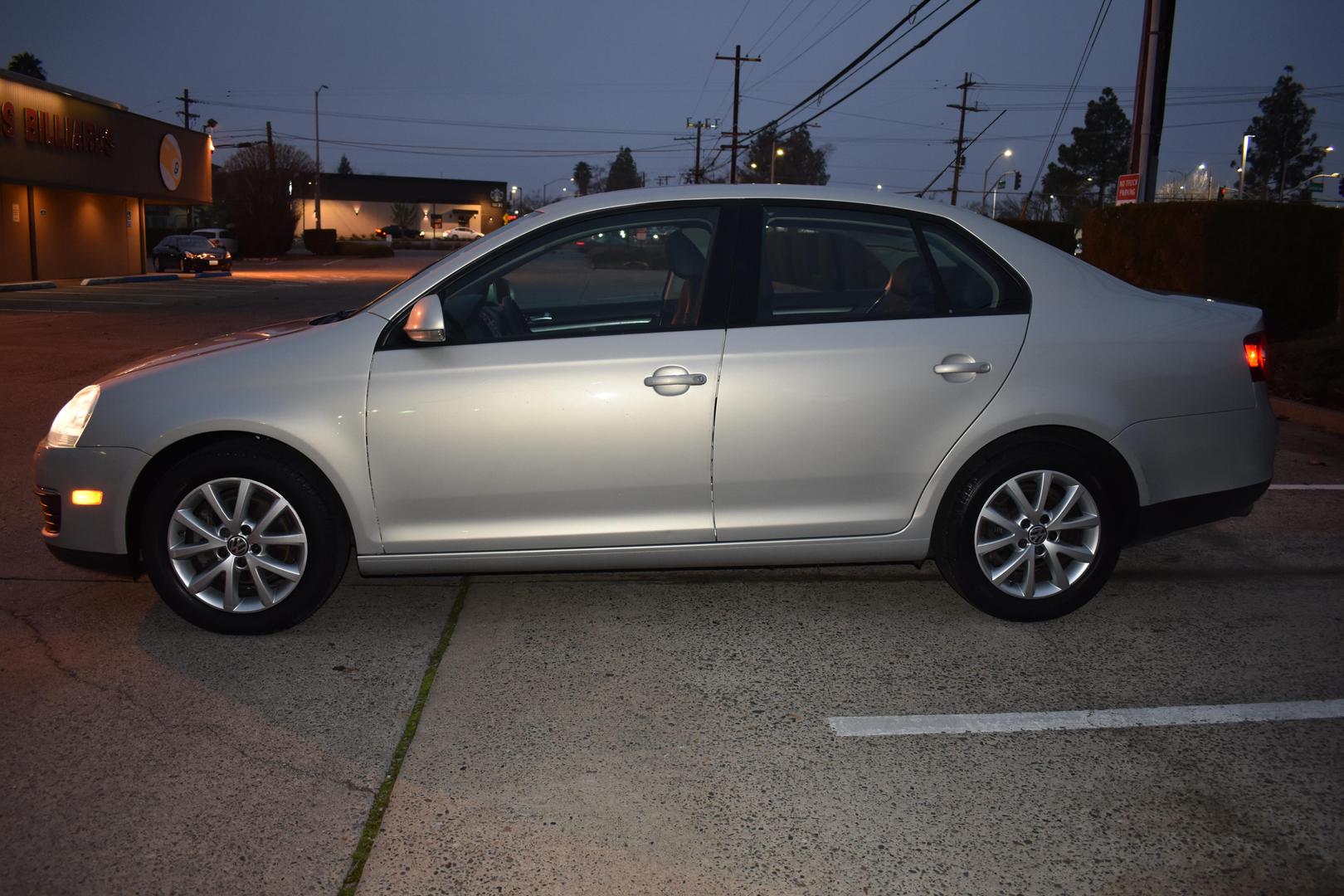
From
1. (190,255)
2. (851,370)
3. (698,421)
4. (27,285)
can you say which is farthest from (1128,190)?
(190,255)

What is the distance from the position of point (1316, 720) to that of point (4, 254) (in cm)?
3532

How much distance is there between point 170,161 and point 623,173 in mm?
127975

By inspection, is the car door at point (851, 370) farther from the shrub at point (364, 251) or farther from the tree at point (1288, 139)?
the tree at point (1288, 139)

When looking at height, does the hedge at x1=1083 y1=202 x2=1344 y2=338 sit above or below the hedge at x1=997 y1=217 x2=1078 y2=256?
below

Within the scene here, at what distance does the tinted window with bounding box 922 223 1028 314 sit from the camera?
4.67 m

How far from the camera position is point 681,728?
3.81 meters

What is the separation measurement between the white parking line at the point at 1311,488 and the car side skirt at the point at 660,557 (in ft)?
12.7

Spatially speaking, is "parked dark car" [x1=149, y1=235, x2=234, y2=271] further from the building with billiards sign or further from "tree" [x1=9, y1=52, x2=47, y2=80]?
"tree" [x1=9, y1=52, x2=47, y2=80]

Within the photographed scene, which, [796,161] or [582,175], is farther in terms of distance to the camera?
[582,175]

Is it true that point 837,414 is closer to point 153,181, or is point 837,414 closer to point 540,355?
point 540,355

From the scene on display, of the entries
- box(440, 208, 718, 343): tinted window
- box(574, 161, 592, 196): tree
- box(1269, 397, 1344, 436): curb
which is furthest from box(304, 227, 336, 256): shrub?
box(574, 161, 592, 196): tree

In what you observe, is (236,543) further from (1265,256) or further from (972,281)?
(1265,256)

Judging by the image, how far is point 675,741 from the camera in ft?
12.2

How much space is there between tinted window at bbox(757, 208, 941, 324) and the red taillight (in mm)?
1369
